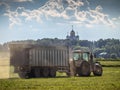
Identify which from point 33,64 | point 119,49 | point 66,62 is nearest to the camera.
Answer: point 33,64

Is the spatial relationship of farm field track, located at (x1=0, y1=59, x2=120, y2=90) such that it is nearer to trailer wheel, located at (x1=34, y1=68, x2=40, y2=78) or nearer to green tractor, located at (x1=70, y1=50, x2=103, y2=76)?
trailer wheel, located at (x1=34, y1=68, x2=40, y2=78)

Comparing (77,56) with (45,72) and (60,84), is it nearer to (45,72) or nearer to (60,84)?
(45,72)

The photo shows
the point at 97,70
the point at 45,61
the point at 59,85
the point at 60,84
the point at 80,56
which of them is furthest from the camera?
the point at 97,70

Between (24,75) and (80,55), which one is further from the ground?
(80,55)

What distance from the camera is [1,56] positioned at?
2602 centimetres

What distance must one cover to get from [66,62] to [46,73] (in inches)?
79.4

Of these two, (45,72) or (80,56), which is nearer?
(45,72)

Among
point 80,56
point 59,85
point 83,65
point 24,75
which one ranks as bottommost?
point 59,85

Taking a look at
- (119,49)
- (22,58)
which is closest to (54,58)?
(22,58)

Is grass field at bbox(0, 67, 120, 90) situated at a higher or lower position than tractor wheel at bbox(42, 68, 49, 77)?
lower

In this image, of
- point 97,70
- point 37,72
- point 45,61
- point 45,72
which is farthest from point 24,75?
point 97,70

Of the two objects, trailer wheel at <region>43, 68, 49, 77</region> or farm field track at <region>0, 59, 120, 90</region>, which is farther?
trailer wheel at <region>43, 68, 49, 77</region>

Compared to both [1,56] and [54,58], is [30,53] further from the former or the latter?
[1,56]

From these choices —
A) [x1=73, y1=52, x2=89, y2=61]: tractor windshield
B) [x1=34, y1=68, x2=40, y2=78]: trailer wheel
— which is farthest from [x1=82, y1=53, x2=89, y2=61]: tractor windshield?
[x1=34, y1=68, x2=40, y2=78]: trailer wheel
